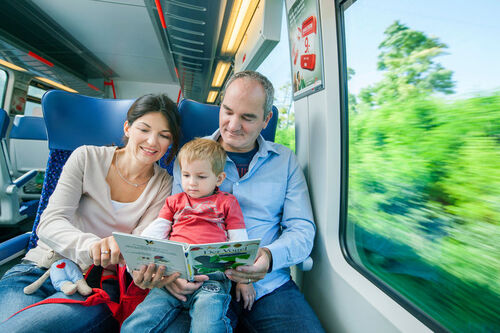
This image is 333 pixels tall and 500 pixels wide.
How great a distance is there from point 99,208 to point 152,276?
0.60 meters

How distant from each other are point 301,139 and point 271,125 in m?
0.24

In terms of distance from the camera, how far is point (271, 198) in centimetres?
155

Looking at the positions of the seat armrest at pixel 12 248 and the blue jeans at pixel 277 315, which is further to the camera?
the seat armrest at pixel 12 248

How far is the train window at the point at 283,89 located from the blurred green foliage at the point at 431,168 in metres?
0.83

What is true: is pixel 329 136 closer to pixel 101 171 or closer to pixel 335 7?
pixel 335 7

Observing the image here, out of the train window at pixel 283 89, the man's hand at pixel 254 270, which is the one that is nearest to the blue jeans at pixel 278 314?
the man's hand at pixel 254 270

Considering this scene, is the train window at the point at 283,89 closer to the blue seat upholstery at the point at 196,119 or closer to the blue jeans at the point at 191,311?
the blue seat upholstery at the point at 196,119

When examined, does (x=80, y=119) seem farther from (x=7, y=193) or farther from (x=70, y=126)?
(x=7, y=193)

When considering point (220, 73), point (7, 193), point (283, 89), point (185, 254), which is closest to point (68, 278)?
point (185, 254)

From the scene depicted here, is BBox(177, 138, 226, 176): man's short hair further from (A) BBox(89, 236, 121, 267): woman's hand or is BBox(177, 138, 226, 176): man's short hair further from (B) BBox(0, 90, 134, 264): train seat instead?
(B) BBox(0, 90, 134, 264): train seat

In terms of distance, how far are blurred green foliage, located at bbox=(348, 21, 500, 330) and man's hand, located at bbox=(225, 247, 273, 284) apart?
1.81 feet

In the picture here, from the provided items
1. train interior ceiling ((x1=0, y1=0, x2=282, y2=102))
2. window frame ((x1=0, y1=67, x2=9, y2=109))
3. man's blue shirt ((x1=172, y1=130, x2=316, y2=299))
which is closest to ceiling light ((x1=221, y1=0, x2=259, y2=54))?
train interior ceiling ((x1=0, y1=0, x2=282, y2=102))

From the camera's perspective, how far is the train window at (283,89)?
84.8 inches

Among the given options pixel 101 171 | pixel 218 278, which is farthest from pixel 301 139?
pixel 101 171
